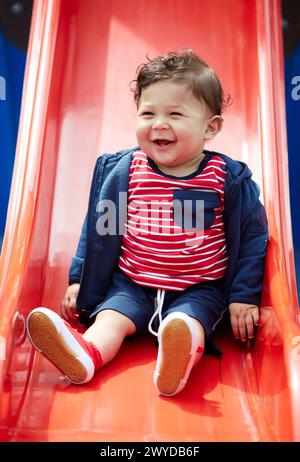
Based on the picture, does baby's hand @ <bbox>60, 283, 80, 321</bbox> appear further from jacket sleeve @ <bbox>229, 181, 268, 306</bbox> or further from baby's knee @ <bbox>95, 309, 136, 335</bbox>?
jacket sleeve @ <bbox>229, 181, 268, 306</bbox>

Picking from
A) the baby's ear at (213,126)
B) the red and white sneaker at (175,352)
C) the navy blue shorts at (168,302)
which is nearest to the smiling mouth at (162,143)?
the baby's ear at (213,126)

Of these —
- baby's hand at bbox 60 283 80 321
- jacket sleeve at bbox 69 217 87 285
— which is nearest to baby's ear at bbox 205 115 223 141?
jacket sleeve at bbox 69 217 87 285

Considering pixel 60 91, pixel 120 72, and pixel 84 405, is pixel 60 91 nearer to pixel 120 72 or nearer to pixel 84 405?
pixel 120 72

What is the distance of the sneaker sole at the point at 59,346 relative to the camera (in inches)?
55.6

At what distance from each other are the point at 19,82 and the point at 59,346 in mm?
1497

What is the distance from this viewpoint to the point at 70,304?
A: 1751 mm

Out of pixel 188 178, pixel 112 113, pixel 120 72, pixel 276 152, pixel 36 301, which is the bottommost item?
pixel 36 301

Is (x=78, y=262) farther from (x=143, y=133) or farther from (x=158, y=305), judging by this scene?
(x=143, y=133)

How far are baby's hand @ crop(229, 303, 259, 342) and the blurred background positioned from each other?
0.85 metres

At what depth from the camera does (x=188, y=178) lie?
1.70 m

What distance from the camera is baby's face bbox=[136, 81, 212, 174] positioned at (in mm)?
1632

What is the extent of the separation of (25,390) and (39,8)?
1377 millimetres

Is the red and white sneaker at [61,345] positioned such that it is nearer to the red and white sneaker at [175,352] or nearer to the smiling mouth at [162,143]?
Answer: the red and white sneaker at [175,352]

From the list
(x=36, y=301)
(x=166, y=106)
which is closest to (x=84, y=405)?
(x=36, y=301)
